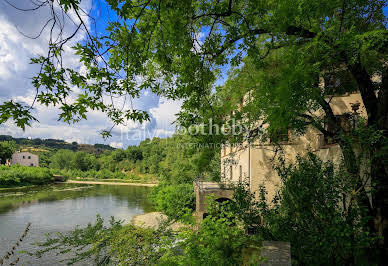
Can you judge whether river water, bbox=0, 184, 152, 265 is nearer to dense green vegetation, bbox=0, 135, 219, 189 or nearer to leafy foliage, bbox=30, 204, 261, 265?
leafy foliage, bbox=30, 204, 261, 265

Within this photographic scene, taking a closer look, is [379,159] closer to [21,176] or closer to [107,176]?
[21,176]

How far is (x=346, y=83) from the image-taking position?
590 centimetres

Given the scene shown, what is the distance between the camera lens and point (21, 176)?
39688 mm

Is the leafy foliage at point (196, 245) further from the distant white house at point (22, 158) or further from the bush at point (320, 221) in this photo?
the distant white house at point (22, 158)

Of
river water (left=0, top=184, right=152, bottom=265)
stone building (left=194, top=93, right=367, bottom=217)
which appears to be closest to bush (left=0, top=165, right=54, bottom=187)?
Result: river water (left=0, top=184, right=152, bottom=265)

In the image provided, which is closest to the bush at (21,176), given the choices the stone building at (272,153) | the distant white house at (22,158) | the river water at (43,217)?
the river water at (43,217)

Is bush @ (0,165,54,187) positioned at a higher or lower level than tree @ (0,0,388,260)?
lower

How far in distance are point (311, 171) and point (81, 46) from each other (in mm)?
4128

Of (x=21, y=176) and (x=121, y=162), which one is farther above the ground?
(x=121, y=162)

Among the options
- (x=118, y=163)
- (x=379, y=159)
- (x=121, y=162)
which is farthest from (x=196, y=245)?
(x=118, y=163)

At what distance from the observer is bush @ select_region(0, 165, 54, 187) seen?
121 feet

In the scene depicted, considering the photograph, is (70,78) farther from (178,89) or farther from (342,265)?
(342,265)

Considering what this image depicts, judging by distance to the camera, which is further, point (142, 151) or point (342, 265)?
point (142, 151)

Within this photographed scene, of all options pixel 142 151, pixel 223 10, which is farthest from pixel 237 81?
pixel 142 151
